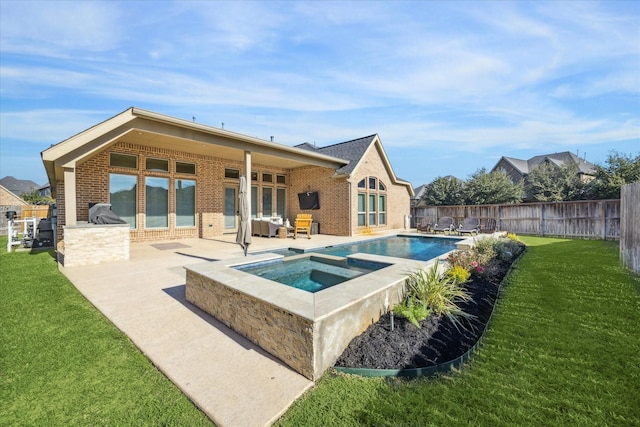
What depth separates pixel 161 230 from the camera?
452 inches

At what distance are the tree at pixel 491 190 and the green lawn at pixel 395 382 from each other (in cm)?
1797

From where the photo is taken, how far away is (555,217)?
589 inches

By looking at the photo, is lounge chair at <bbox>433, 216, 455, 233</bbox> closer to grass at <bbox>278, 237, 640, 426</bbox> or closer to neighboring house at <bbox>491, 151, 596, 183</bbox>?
grass at <bbox>278, 237, 640, 426</bbox>

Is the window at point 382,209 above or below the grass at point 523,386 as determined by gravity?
above

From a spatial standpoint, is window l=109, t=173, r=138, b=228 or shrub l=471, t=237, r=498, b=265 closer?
shrub l=471, t=237, r=498, b=265

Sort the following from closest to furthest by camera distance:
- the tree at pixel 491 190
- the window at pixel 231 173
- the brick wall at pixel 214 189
A: the brick wall at pixel 214 189, the window at pixel 231 173, the tree at pixel 491 190

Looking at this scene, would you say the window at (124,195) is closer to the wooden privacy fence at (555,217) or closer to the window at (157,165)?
the window at (157,165)

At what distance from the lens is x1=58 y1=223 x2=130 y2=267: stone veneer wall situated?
22.9 ft

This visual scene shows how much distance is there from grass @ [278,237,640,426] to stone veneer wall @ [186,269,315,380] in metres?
0.36

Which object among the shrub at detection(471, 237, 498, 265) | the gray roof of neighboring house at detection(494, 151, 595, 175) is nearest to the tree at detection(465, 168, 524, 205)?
the shrub at detection(471, 237, 498, 265)

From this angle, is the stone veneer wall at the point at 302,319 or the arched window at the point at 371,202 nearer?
the stone veneer wall at the point at 302,319

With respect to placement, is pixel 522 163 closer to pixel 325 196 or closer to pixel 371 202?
pixel 371 202

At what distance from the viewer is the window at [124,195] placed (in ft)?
34.3

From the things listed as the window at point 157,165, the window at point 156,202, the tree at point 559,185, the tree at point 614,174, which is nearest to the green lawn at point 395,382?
the window at point 156,202
